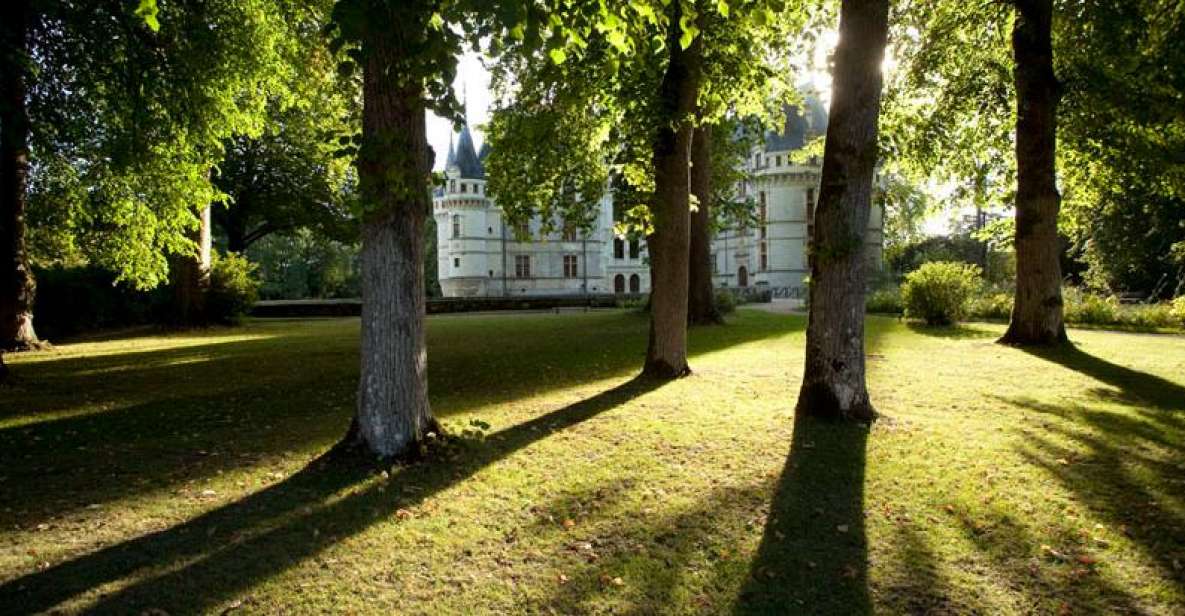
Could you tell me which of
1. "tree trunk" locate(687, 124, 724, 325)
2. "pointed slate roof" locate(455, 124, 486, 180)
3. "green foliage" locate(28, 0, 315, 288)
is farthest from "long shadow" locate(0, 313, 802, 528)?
"pointed slate roof" locate(455, 124, 486, 180)

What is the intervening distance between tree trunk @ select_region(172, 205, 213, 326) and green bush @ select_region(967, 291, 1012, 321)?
24164 millimetres

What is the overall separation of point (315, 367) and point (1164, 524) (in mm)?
11200

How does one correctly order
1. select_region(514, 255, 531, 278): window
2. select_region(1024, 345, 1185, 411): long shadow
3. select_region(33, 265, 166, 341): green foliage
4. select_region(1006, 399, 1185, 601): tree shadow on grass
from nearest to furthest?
select_region(1006, 399, 1185, 601): tree shadow on grass < select_region(1024, 345, 1185, 411): long shadow < select_region(33, 265, 166, 341): green foliage < select_region(514, 255, 531, 278): window

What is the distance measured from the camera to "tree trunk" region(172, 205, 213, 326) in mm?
20656

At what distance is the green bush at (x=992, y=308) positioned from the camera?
64.4 feet

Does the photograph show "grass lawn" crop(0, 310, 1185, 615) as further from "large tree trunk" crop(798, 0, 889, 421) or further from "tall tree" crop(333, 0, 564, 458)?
"large tree trunk" crop(798, 0, 889, 421)

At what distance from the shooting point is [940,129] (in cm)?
1380

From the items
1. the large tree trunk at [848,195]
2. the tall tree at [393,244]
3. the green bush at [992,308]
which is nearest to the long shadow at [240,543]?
the tall tree at [393,244]

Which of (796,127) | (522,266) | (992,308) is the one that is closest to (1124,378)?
(992,308)

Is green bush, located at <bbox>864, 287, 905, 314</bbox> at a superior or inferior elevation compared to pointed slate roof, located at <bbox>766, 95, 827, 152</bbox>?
inferior

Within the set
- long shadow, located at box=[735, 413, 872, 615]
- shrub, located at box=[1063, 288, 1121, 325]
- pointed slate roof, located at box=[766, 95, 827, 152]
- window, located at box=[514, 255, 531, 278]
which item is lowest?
long shadow, located at box=[735, 413, 872, 615]

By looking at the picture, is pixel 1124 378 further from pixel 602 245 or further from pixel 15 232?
pixel 602 245

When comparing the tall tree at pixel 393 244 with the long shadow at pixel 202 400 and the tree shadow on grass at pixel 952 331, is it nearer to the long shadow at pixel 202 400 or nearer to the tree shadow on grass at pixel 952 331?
the long shadow at pixel 202 400

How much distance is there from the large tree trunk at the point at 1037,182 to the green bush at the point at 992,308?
24.9ft
